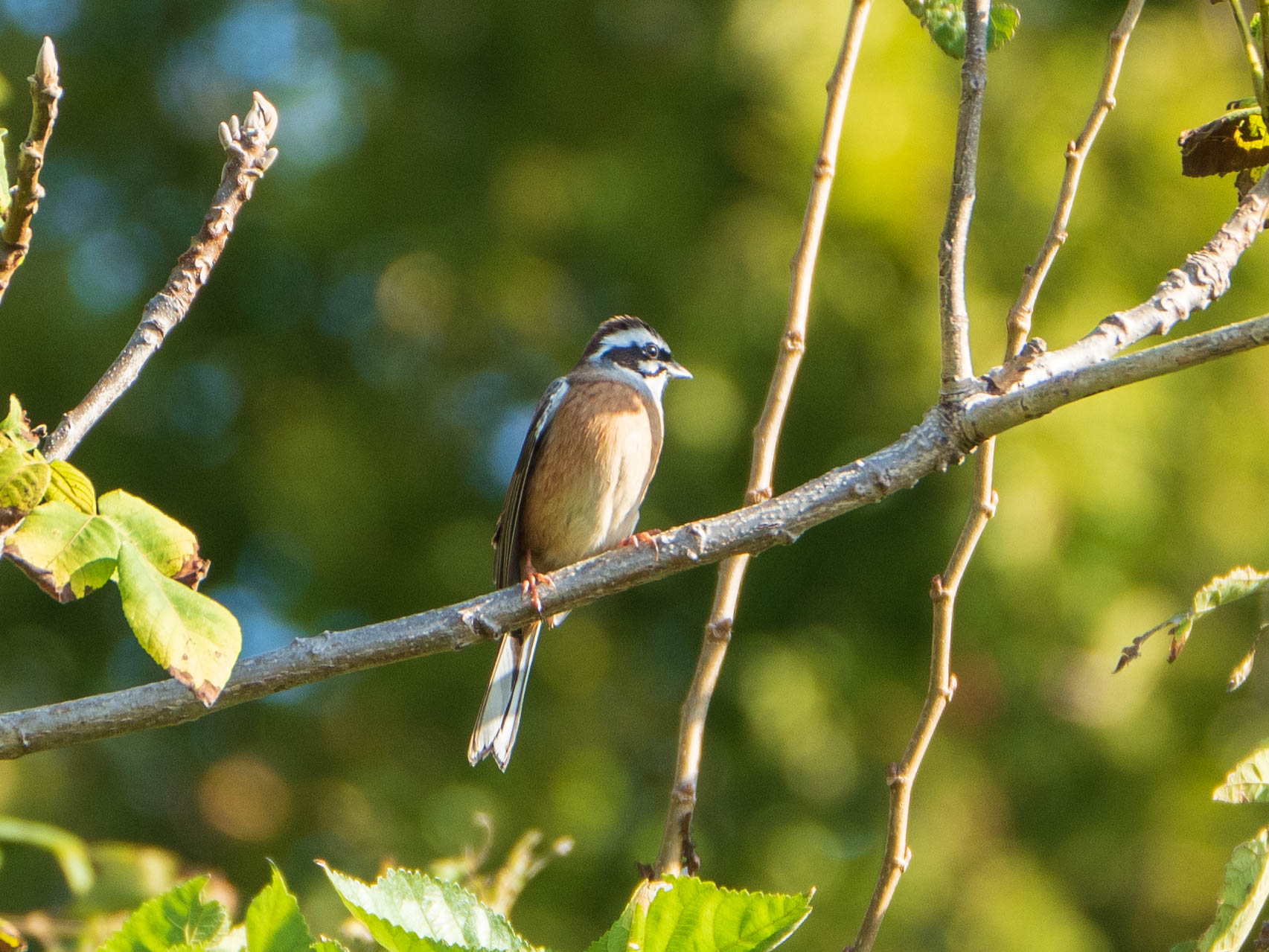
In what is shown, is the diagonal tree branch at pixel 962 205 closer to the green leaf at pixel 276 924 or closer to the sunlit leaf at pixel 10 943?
the green leaf at pixel 276 924

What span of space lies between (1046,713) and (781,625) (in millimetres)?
1783

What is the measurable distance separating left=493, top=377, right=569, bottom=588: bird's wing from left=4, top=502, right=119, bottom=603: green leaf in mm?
3794

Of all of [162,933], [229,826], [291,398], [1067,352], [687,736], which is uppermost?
[291,398]

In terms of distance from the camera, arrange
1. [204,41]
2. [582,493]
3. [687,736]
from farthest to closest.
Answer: [204,41], [582,493], [687,736]

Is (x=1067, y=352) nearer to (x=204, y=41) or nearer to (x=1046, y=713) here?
(x=1046, y=713)

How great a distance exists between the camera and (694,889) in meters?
1.55

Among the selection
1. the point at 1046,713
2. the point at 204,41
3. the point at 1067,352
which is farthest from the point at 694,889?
the point at 204,41

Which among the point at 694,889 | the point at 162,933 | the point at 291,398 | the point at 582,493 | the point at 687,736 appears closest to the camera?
the point at 694,889

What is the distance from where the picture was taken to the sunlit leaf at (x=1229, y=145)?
2807 millimetres

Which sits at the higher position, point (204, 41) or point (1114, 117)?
point (204, 41)

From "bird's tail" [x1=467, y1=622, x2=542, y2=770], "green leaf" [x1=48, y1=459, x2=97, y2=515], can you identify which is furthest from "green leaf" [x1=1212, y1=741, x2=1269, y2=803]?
"bird's tail" [x1=467, y1=622, x2=542, y2=770]

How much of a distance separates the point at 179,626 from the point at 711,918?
0.80 m

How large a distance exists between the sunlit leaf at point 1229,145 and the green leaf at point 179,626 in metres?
2.18

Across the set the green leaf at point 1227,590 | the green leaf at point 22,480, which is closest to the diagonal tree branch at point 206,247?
the green leaf at point 22,480
